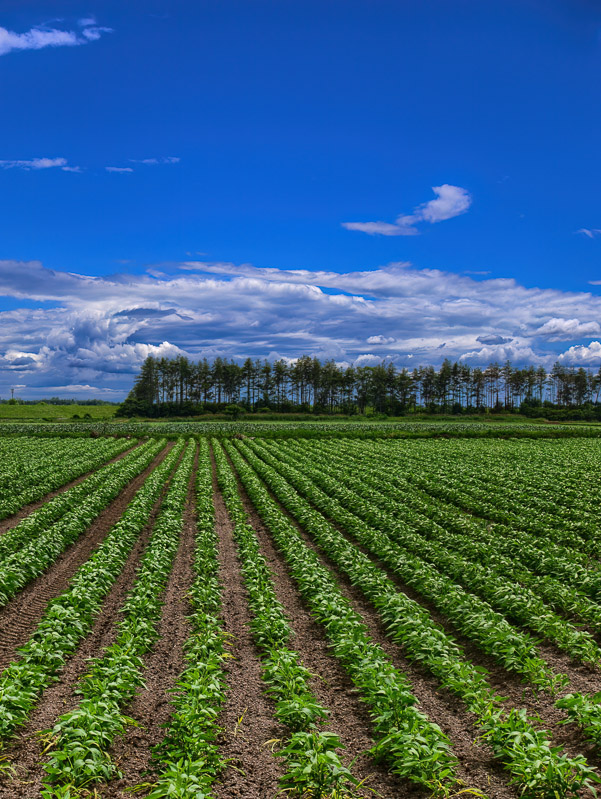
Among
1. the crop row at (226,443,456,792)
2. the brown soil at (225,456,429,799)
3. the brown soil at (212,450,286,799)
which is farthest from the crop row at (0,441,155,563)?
the crop row at (226,443,456,792)

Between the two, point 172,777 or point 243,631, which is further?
point 243,631

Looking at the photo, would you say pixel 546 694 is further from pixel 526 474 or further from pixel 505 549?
pixel 526 474

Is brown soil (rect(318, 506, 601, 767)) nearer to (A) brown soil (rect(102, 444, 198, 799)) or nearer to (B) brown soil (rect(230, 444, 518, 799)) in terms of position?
(B) brown soil (rect(230, 444, 518, 799))

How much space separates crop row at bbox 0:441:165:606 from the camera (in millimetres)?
11445

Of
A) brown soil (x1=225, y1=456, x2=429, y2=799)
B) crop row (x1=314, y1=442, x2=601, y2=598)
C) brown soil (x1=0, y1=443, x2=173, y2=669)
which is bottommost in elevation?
brown soil (x1=0, y1=443, x2=173, y2=669)

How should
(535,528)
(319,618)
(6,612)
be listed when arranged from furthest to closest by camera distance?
(535,528)
(6,612)
(319,618)

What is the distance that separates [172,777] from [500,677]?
550cm

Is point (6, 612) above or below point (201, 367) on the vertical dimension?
below

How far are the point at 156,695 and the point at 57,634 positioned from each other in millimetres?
2244

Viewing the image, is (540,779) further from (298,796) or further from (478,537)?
(478,537)

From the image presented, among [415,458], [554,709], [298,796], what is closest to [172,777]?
[298,796]

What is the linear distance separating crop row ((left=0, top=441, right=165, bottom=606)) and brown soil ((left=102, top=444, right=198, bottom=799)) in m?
3.57

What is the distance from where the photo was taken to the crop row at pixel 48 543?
1145 cm

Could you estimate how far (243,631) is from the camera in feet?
31.3
